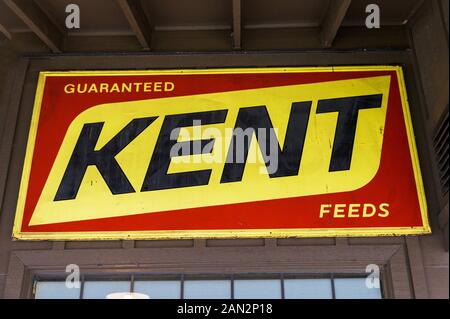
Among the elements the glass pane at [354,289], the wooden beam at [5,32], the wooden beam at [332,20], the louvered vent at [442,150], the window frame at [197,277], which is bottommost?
the glass pane at [354,289]

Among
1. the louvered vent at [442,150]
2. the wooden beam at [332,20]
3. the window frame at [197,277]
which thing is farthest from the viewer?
the wooden beam at [332,20]

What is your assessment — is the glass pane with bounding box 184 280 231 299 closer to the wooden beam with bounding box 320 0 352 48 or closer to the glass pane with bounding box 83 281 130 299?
the glass pane with bounding box 83 281 130 299

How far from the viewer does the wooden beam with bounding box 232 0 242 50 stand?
3783 mm

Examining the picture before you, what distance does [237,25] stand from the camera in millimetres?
3994

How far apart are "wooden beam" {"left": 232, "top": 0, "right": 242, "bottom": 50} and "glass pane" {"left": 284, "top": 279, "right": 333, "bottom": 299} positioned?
6.85 ft

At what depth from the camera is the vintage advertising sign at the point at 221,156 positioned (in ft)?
12.1

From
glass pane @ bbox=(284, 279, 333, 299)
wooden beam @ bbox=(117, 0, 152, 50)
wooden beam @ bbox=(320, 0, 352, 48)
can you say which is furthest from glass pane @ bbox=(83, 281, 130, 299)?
wooden beam @ bbox=(320, 0, 352, 48)

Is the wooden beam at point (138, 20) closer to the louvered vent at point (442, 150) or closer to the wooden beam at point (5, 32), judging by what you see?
the wooden beam at point (5, 32)

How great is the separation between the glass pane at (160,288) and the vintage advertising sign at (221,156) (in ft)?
1.18

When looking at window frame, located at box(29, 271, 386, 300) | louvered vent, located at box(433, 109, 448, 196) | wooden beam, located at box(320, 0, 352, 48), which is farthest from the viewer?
wooden beam, located at box(320, 0, 352, 48)

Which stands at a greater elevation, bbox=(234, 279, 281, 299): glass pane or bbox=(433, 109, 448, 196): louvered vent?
bbox=(433, 109, 448, 196): louvered vent

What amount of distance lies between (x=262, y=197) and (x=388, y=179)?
102cm

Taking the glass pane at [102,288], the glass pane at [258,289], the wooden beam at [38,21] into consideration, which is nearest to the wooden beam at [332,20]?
the glass pane at [258,289]
